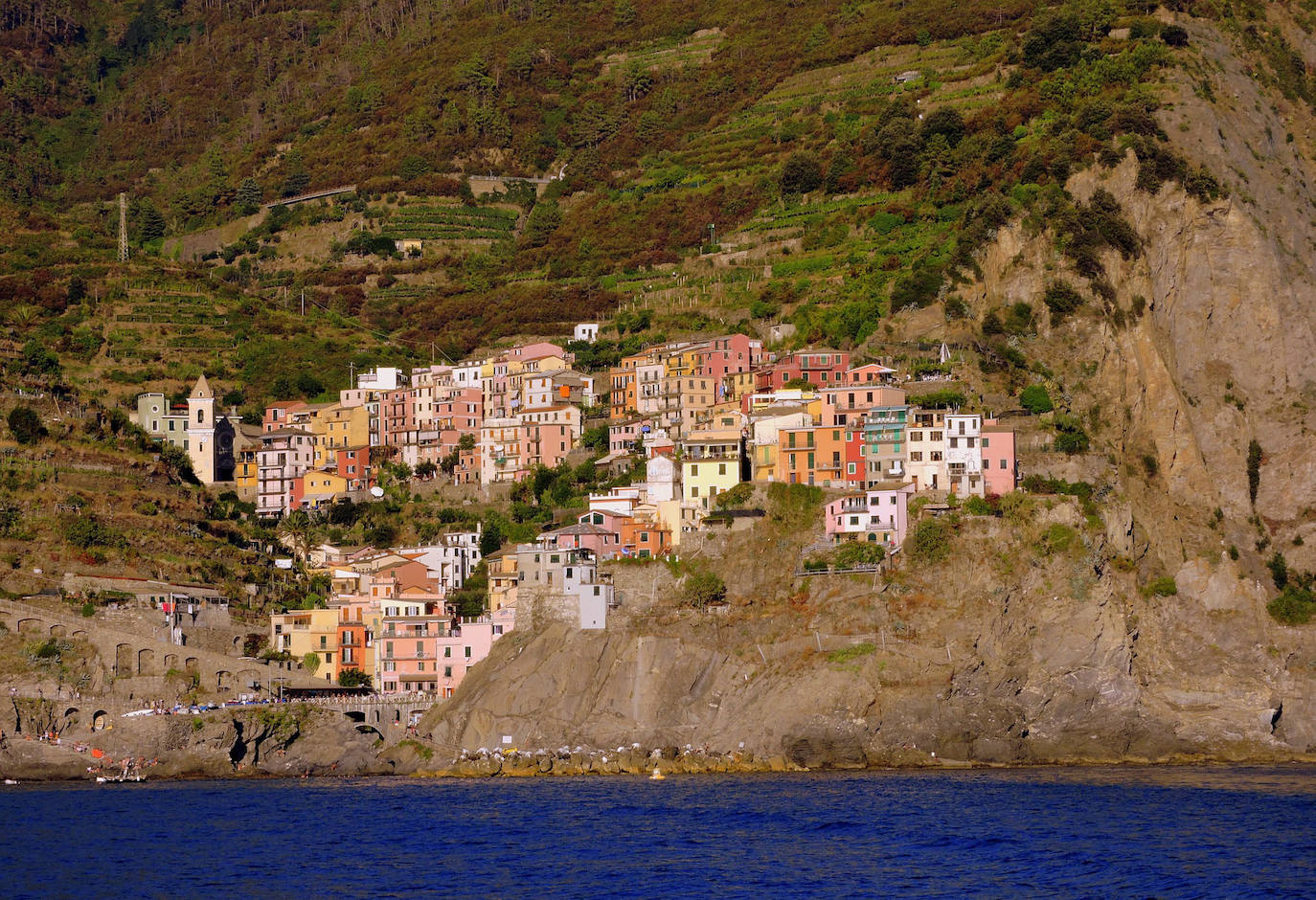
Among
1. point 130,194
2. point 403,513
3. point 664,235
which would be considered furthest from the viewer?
point 130,194

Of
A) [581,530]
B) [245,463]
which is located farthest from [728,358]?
[245,463]

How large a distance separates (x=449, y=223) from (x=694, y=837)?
97354mm

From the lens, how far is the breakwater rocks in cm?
7544

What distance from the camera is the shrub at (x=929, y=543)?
77875 mm

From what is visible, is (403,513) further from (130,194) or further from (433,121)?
(130,194)

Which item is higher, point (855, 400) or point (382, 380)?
point (382, 380)

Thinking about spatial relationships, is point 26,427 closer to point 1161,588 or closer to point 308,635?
point 308,635

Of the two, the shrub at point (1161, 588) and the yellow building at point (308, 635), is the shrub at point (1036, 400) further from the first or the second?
the yellow building at point (308, 635)

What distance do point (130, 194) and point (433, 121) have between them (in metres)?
30.2

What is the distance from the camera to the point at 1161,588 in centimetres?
8056

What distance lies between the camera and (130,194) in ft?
565

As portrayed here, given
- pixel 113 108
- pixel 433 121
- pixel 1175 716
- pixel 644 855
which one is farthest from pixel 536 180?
pixel 644 855

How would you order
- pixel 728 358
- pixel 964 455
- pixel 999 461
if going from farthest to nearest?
pixel 728 358 → pixel 964 455 → pixel 999 461

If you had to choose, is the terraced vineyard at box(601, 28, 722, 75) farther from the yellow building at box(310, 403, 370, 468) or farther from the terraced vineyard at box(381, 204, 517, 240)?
the yellow building at box(310, 403, 370, 468)
